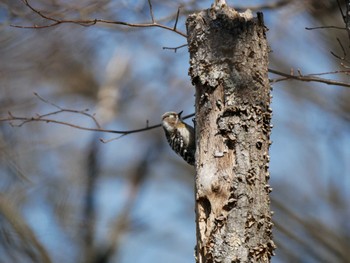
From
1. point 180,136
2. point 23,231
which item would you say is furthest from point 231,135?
point 23,231

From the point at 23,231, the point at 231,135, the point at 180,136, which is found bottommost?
the point at 231,135

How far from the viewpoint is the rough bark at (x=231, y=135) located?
3.29 metres

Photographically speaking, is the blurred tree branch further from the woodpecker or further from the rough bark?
the rough bark

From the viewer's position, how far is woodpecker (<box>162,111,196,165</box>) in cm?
466

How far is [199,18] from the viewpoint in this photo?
12.1 ft

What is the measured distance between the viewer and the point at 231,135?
3414 mm

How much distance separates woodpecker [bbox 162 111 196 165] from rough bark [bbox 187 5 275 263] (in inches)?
41.1

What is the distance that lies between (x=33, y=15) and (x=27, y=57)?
2.07 meters

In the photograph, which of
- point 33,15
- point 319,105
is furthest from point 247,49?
point 319,105

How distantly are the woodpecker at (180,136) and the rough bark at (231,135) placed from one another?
104 cm

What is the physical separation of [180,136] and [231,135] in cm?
147

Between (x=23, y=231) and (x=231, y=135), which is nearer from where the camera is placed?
(x=231, y=135)

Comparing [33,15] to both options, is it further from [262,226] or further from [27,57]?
[262,226]

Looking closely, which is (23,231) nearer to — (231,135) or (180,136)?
(180,136)
